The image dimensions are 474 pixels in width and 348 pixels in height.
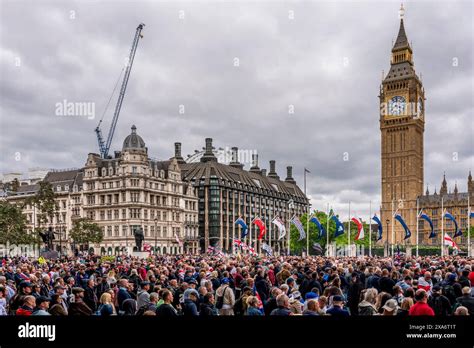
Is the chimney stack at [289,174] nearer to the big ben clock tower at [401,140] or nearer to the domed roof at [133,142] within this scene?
the big ben clock tower at [401,140]

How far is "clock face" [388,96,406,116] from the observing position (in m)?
169

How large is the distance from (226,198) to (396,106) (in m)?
64.7

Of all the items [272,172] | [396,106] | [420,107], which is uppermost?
[420,107]

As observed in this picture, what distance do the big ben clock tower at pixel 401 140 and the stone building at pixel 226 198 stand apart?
108 feet

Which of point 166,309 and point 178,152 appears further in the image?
point 178,152

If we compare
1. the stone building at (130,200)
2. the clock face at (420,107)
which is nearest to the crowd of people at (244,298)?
the stone building at (130,200)

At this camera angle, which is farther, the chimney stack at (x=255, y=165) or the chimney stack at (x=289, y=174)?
the chimney stack at (x=289, y=174)

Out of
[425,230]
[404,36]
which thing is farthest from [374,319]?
[404,36]

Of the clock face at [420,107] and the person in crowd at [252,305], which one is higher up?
the clock face at [420,107]

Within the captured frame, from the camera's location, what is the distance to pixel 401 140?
6629 inches

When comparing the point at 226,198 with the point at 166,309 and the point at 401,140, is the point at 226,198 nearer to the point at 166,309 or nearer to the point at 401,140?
the point at 401,140

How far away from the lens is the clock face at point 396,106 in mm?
168750

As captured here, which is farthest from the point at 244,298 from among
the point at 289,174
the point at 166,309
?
the point at 289,174

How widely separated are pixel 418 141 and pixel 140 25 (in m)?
85.8
